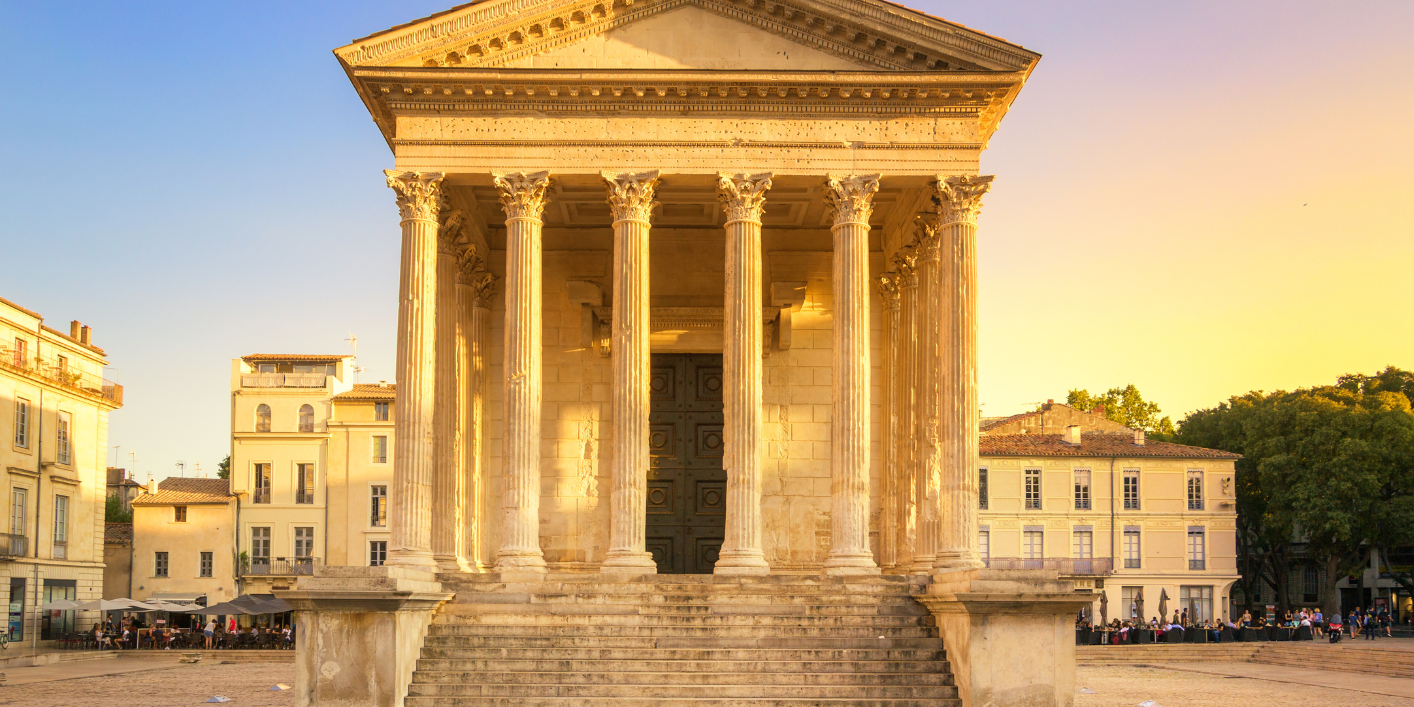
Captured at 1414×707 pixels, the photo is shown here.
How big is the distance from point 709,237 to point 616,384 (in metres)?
7.03

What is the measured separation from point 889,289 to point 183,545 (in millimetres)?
42031

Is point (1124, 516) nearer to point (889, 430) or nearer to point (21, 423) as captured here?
point (889, 430)

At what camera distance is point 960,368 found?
23328mm

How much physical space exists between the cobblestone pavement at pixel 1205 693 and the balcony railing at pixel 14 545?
111ft

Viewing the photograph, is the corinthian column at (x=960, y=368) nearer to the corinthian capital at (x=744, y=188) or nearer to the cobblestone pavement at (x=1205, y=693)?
the corinthian capital at (x=744, y=188)

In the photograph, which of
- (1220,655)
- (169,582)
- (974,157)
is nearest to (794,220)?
(974,157)

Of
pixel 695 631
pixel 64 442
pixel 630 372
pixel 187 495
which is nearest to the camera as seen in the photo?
pixel 695 631

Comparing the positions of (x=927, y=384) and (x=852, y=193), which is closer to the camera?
(x=852, y=193)

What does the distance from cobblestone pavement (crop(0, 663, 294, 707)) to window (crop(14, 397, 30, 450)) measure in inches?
537

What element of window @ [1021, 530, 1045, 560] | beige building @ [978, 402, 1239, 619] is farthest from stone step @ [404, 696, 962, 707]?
window @ [1021, 530, 1045, 560]

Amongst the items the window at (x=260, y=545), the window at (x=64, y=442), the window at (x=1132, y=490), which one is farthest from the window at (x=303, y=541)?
the window at (x=1132, y=490)

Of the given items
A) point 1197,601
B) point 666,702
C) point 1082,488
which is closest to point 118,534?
point 1082,488

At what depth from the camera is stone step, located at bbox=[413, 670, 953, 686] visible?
65.4ft

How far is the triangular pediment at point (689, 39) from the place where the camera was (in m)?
23.4
